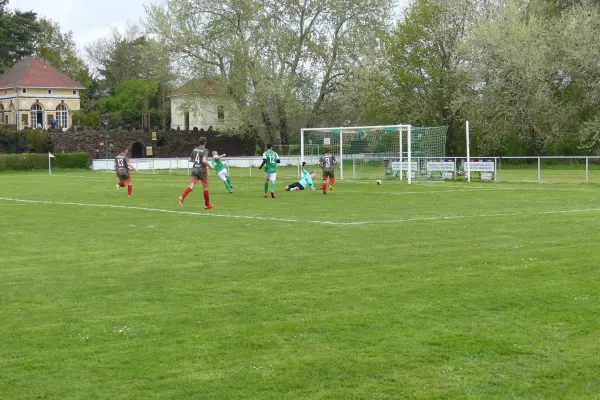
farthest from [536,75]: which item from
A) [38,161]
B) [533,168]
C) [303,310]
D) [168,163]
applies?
[303,310]

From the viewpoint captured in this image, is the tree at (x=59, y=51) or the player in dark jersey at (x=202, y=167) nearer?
the player in dark jersey at (x=202, y=167)

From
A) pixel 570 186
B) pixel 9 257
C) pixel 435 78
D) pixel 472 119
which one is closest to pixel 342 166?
pixel 570 186

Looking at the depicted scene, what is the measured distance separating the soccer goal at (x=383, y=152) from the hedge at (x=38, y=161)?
2636cm

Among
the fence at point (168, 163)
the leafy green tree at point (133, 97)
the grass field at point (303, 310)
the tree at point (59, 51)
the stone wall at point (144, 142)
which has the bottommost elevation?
the grass field at point (303, 310)

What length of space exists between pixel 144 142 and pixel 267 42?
918 inches

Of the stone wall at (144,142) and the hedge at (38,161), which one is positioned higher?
the stone wall at (144,142)

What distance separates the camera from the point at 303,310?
8820mm

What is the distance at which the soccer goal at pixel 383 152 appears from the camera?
128ft

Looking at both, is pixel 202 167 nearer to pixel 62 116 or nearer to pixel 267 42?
pixel 267 42

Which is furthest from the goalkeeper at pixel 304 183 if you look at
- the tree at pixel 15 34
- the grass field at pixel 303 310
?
the tree at pixel 15 34

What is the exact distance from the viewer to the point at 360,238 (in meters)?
15.1

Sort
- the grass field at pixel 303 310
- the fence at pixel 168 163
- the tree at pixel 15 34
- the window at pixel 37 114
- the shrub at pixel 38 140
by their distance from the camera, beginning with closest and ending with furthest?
the grass field at pixel 303 310
the fence at pixel 168 163
the shrub at pixel 38 140
the window at pixel 37 114
the tree at pixel 15 34

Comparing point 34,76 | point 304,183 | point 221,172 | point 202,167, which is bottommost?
point 304,183

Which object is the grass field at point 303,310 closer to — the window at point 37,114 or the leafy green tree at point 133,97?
the window at point 37,114
